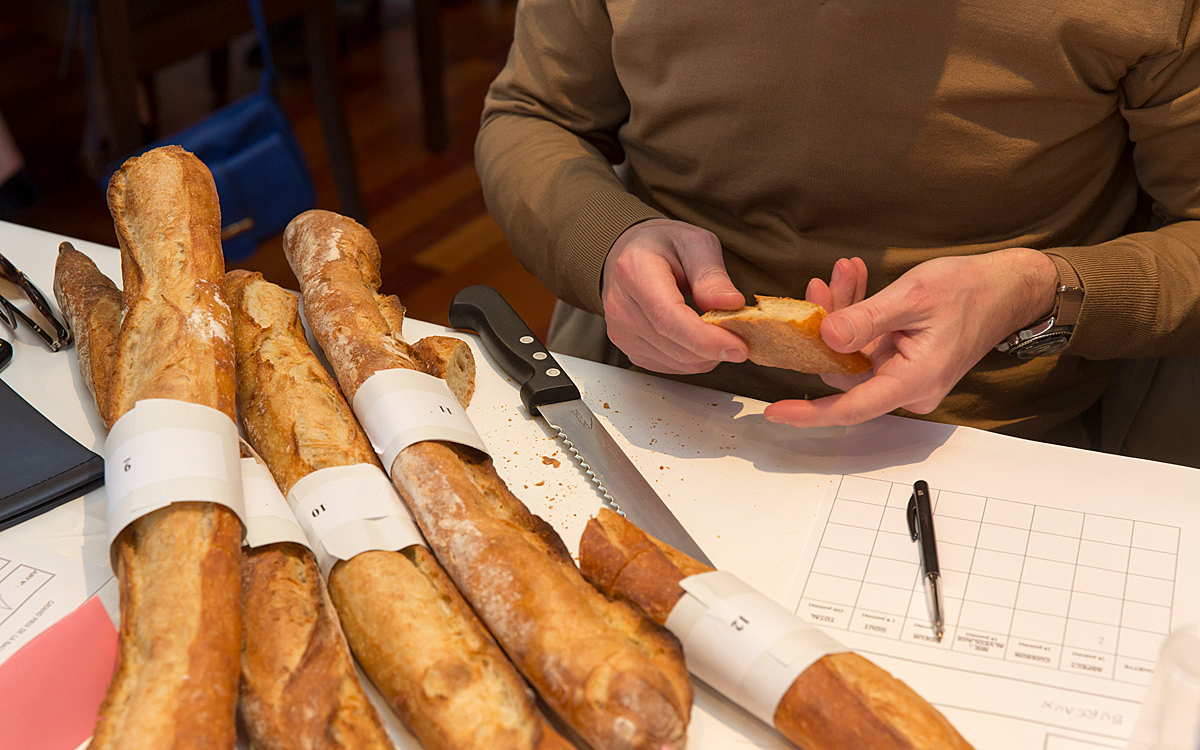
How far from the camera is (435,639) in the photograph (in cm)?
68

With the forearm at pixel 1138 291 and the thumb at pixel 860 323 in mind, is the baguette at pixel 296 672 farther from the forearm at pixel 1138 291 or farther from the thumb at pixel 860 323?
the forearm at pixel 1138 291

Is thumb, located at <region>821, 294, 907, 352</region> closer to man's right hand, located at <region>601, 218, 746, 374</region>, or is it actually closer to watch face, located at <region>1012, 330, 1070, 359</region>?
man's right hand, located at <region>601, 218, 746, 374</region>

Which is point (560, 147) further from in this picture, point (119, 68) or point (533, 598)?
point (119, 68)

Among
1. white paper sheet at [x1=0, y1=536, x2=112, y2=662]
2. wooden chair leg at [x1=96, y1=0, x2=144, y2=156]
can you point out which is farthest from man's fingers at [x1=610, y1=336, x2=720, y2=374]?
wooden chair leg at [x1=96, y1=0, x2=144, y2=156]

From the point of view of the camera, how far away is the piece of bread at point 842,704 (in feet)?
2.05

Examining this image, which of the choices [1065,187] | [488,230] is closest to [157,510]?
[1065,187]

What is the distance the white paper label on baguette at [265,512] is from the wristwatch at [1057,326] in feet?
2.57

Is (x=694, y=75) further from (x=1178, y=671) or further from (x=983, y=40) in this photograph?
(x=1178, y=671)

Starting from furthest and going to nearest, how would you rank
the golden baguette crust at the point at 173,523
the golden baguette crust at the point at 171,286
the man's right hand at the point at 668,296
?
the man's right hand at the point at 668,296, the golden baguette crust at the point at 171,286, the golden baguette crust at the point at 173,523

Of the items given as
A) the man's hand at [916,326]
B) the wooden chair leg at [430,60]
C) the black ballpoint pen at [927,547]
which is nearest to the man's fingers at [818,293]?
the man's hand at [916,326]

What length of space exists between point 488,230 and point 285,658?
268 cm

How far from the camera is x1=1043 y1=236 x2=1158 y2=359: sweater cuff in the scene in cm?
101

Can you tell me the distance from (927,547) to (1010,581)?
0.24 feet

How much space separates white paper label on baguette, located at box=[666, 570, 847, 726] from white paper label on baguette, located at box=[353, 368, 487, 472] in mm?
272
